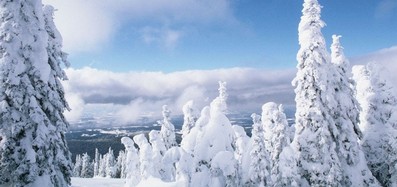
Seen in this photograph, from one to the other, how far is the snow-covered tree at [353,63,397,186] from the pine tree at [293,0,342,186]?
5.33 m

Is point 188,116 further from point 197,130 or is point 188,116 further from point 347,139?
point 347,139

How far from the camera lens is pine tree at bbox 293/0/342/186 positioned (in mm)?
23281

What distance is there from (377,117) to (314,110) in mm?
6966

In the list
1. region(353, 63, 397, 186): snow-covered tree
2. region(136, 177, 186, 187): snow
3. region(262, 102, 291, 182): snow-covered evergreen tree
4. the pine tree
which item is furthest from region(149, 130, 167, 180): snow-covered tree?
region(353, 63, 397, 186): snow-covered tree

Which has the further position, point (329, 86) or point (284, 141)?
point (284, 141)

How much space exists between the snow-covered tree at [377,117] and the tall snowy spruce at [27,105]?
A: 21007mm

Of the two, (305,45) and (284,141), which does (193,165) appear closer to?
(284,141)

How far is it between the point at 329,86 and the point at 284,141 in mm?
4796

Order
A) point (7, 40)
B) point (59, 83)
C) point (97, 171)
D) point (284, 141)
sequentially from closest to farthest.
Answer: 1. point (7, 40)
2. point (59, 83)
3. point (284, 141)
4. point (97, 171)

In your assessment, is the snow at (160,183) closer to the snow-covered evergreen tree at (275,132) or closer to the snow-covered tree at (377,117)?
the snow-covered evergreen tree at (275,132)

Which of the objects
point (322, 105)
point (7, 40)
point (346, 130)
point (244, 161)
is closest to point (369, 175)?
point (346, 130)

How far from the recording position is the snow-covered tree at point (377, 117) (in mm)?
26931

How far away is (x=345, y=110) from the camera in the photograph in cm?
2456

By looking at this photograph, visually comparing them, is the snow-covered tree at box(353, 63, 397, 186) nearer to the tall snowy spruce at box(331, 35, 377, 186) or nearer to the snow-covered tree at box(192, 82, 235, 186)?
the tall snowy spruce at box(331, 35, 377, 186)
